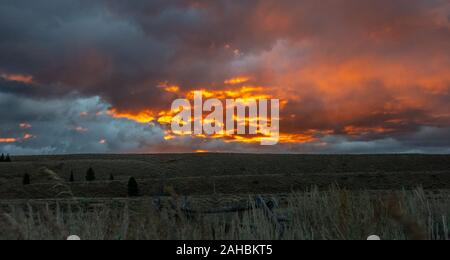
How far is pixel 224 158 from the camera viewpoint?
78.7 m

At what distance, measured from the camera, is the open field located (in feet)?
25.5

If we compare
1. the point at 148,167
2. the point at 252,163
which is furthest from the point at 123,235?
the point at 252,163

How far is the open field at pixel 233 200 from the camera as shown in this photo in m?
7.77

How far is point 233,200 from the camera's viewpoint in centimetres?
2220
